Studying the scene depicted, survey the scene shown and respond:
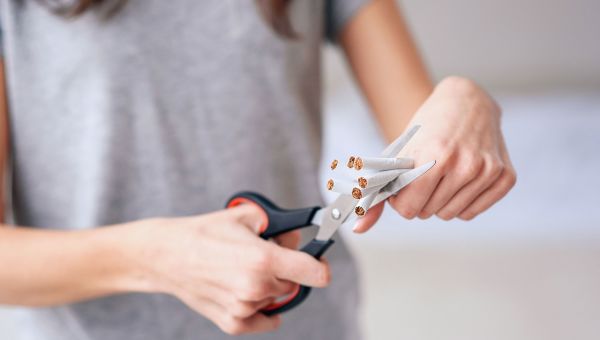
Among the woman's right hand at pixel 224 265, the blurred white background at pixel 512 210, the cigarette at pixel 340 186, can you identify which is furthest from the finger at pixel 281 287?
the blurred white background at pixel 512 210

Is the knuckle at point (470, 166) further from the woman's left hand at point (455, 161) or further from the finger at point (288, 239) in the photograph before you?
the finger at point (288, 239)

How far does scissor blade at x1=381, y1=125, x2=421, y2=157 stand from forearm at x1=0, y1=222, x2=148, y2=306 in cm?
20

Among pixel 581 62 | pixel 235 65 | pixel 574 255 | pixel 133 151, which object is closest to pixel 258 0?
pixel 235 65

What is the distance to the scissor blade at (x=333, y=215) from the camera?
418 millimetres

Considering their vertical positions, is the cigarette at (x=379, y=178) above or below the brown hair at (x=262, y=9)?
below

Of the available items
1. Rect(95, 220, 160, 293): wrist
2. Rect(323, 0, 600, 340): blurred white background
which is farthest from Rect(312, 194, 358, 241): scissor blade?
Rect(323, 0, 600, 340): blurred white background

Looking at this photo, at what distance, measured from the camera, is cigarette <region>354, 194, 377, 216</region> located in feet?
1.24

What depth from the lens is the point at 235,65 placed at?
0.58 metres

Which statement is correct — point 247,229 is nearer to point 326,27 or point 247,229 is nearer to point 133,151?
point 133,151

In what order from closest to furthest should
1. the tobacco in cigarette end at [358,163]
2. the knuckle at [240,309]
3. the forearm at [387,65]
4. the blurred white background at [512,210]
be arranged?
the tobacco in cigarette end at [358,163] → the knuckle at [240,309] → the forearm at [387,65] → the blurred white background at [512,210]

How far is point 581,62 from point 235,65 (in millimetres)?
1778

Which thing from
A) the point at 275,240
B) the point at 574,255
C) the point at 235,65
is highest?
the point at 235,65

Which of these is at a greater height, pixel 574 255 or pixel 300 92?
pixel 300 92

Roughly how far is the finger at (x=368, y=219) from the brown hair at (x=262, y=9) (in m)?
0.24
